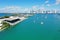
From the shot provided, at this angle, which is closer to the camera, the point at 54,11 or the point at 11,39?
the point at 11,39

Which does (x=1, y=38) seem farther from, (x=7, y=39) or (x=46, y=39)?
(x=46, y=39)

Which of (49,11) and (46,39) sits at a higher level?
(46,39)

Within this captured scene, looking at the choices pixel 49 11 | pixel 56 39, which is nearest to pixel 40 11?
pixel 49 11

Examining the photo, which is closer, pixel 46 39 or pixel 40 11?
pixel 46 39

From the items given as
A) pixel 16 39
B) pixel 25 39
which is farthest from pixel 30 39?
pixel 16 39

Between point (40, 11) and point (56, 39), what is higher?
point (56, 39)

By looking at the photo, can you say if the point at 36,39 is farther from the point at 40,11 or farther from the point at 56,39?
the point at 40,11

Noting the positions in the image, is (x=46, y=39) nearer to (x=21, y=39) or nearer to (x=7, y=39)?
(x=21, y=39)
